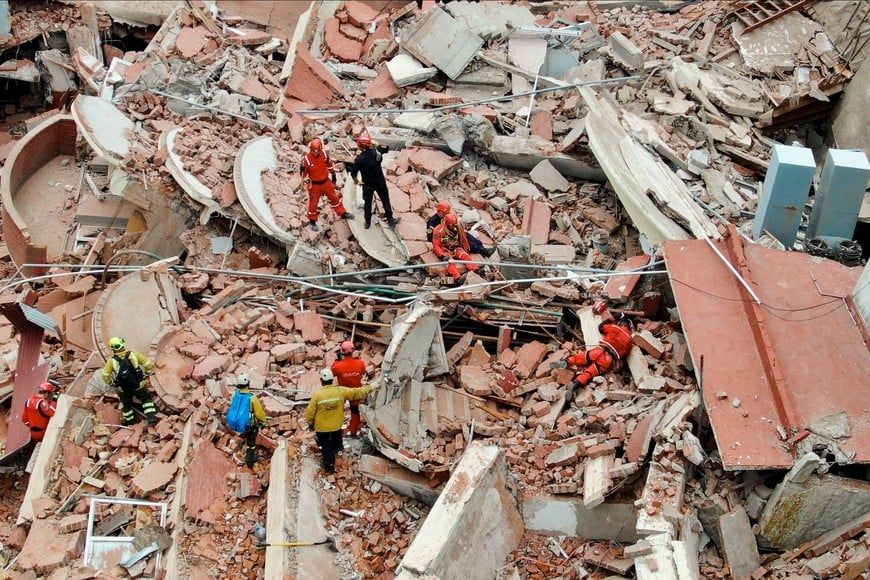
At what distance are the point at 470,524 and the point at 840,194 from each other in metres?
5.21

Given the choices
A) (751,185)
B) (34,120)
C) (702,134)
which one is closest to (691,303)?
(751,185)

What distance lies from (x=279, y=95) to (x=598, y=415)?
7.28 metres

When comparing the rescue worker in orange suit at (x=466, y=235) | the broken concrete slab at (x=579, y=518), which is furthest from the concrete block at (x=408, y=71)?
the broken concrete slab at (x=579, y=518)

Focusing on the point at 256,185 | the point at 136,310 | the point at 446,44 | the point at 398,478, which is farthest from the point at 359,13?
the point at 398,478

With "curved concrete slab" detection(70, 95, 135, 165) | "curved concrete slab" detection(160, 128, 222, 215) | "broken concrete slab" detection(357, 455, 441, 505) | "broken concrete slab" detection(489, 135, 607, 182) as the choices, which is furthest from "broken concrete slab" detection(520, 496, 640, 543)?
"curved concrete slab" detection(70, 95, 135, 165)

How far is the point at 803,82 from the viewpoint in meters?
11.4

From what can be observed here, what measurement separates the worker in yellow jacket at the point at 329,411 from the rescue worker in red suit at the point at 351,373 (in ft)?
1.02

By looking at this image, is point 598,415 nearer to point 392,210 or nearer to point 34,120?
point 392,210

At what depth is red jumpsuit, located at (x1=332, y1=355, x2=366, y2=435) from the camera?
770 cm

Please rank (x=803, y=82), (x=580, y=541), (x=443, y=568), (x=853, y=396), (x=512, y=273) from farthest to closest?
1. (x=803, y=82)
2. (x=512, y=273)
3. (x=580, y=541)
4. (x=853, y=396)
5. (x=443, y=568)

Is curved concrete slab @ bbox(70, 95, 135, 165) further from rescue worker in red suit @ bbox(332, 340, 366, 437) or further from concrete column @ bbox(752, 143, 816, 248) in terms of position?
concrete column @ bbox(752, 143, 816, 248)

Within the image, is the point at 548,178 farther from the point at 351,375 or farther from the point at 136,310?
the point at 136,310

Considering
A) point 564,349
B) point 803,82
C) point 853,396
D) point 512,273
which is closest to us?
point 853,396

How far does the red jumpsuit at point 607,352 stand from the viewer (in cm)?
834
